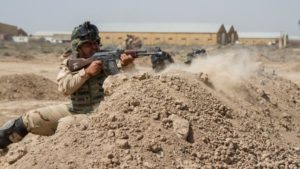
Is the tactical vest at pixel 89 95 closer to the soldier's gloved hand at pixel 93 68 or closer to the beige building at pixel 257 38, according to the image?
the soldier's gloved hand at pixel 93 68

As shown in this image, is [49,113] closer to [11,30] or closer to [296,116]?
[296,116]

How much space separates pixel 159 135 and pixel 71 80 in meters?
1.20

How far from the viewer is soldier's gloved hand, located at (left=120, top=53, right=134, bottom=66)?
5.62 m

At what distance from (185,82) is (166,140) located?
155cm

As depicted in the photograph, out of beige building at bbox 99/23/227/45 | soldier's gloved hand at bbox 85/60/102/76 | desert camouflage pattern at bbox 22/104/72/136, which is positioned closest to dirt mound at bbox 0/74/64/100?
desert camouflage pattern at bbox 22/104/72/136

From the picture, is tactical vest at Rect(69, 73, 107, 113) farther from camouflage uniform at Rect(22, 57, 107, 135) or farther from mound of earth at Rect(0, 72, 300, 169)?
mound of earth at Rect(0, 72, 300, 169)

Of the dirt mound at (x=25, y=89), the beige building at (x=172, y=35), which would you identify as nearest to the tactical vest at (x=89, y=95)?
the dirt mound at (x=25, y=89)

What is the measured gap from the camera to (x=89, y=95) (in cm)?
541

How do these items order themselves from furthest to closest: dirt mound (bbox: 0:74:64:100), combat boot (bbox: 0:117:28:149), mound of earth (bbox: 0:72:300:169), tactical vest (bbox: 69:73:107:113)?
dirt mound (bbox: 0:74:64:100), combat boot (bbox: 0:117:28:149), tactical vest (bbox: 69:73:107:113), mound of earth (bbox: 0:72:300:169)

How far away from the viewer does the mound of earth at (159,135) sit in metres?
4.20

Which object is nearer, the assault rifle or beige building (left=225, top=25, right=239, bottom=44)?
the assault rifle

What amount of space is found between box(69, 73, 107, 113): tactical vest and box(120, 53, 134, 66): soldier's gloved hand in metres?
0.30

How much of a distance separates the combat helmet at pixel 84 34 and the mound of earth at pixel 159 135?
447 mm

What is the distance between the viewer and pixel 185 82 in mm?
5871
